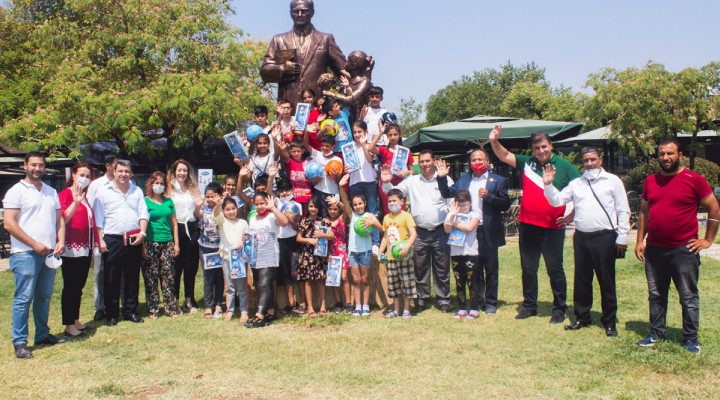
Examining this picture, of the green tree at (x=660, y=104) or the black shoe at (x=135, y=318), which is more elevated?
the green tree at (x=660, y=104)

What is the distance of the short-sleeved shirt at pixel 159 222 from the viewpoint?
7020mm

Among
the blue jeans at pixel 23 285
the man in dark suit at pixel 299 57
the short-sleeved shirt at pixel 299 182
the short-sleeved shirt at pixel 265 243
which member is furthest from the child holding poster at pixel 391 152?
the blue jeans at pixel 23 285

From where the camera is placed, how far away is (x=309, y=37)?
8406 millimetres

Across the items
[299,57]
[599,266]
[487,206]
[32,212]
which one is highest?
[299,57]

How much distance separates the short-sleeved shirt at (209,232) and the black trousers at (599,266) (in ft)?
12.8

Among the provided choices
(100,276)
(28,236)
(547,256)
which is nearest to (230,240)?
(100,276)

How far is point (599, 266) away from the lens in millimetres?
5801

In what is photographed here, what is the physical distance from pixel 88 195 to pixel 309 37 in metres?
3.53

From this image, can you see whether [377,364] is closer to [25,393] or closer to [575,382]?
[575,382]

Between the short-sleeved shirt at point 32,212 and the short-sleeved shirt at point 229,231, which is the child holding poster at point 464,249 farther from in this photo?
the short-sleeved shirt at point 32,212

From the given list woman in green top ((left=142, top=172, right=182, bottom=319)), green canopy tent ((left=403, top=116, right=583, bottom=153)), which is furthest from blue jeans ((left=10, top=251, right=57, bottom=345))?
green canopy tent ((left=403, top=116, right=583, bottom=153))

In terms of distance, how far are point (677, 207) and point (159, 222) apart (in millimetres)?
5257

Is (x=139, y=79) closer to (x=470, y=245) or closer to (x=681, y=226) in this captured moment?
(x=470, y=245)

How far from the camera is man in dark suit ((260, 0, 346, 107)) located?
817 cm
